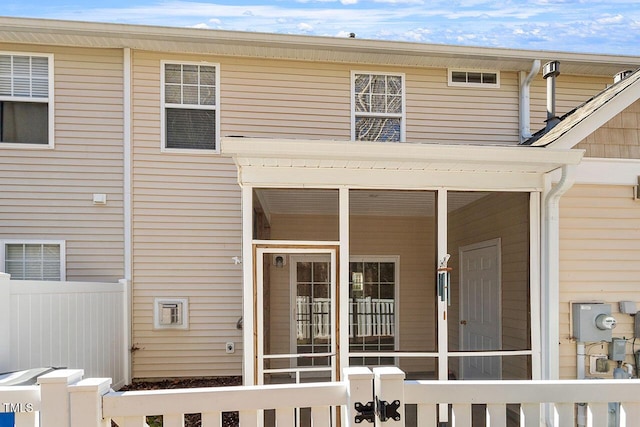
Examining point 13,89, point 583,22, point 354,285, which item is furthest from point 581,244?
point 583,22

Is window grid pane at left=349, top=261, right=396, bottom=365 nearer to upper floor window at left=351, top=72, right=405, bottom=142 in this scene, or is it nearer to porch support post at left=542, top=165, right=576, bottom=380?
upper floor window at left=351, top=72, right=405, bottom=142

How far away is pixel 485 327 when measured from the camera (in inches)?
199

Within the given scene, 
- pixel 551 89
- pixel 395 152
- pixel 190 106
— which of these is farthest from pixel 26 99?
pixel 551 89

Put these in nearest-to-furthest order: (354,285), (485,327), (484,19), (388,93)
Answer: (485,327) < (354,285) < (388,93) < (484,19)

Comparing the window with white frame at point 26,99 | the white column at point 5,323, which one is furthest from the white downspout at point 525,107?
the window with white frame at point 26,99

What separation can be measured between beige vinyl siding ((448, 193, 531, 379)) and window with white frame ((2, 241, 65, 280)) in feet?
16.1

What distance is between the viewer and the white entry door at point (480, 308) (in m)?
4.62

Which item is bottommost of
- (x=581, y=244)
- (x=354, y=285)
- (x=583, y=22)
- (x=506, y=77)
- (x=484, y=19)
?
(x=354, y=285)

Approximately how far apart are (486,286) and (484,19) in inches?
631

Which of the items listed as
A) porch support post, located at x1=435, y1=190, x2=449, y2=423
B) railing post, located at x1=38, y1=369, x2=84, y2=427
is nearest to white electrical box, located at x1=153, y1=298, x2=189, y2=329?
porch support post, located at x1=435, y1=190, x2=449, y2=423

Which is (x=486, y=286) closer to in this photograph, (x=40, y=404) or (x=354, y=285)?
(x=354, y=285)

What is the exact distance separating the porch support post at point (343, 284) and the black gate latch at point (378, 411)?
7.32 ft

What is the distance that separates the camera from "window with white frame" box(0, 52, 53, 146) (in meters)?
Answer: 5.62

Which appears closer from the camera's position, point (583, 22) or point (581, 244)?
point (581, 244)
